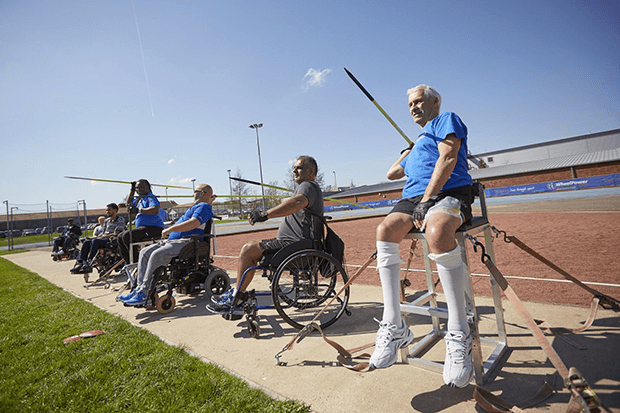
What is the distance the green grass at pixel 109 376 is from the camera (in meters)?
1.84

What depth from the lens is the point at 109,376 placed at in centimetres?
223

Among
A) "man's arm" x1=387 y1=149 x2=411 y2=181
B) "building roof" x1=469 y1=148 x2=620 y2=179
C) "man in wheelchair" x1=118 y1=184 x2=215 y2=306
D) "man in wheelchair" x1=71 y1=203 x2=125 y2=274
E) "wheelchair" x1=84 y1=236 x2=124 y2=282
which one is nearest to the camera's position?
"man's arm" x1=387 y1=149 x2=411 y2=181

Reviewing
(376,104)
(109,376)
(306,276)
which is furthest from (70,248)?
(376,104)

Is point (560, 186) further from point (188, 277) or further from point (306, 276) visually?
point (188, 277)

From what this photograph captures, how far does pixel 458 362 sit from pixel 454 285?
401 mm

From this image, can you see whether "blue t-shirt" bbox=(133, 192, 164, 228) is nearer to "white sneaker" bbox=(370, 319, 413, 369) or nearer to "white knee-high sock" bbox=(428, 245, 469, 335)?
"white sneaker" bbox=(370, 319, 413, 369)

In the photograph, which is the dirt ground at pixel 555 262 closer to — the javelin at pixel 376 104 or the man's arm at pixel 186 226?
the javelin at pixel 376 104

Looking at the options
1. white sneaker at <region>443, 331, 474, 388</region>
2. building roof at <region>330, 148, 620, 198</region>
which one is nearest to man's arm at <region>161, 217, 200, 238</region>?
white sneaker at <region>443, 331, 474, 388</region>

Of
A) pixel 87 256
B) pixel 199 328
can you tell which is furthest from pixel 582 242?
pixel 87 256

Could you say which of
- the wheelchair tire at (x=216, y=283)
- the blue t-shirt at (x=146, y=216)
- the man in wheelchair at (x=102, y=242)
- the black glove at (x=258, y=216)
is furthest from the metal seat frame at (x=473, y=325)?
the man in wheelchair at (x=102, y=242)

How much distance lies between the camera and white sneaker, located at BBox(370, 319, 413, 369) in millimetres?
1830

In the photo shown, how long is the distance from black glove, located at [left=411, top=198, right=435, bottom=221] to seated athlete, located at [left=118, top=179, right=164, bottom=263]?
4.55 m

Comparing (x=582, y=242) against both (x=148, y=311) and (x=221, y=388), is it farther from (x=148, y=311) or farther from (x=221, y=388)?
(x=148, y=311)

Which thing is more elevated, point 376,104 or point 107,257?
point 376,104
